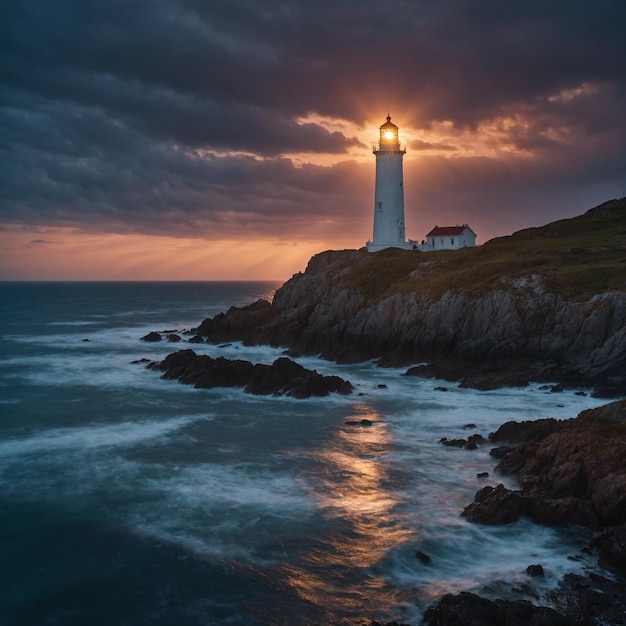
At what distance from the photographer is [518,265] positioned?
62.9m

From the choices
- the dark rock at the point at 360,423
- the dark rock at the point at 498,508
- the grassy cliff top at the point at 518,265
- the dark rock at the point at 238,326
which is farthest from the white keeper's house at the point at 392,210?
the dark rock at the point at 498,508

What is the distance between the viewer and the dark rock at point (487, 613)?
15.8 metres

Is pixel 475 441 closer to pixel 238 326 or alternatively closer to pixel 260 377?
pixel 260 377

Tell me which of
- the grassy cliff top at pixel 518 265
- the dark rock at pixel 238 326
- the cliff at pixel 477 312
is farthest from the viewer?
the dark rock at pixel 238 326

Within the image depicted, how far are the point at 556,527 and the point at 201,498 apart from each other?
1420 cm

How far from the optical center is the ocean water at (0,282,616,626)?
1877 centimetres

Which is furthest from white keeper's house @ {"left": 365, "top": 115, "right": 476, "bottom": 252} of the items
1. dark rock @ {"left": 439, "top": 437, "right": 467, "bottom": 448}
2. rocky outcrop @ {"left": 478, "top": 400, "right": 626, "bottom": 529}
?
rocky outcrop @ {"left": 478, "top": 400, "right": 626, "bottom": 529}

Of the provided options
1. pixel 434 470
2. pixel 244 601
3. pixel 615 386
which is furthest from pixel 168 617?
pixel 615 386

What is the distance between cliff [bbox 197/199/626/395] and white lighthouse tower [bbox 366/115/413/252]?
5.61 meters

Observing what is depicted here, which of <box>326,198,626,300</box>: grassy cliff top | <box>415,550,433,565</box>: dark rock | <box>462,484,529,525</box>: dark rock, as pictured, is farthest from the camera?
<box>326,198,626,300</box>: grassy cliff top

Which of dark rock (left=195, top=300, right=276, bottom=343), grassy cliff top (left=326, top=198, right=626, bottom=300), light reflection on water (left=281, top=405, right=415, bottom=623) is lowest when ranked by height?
light reflection on water (left=281, top=405, right=415, bottom=623)

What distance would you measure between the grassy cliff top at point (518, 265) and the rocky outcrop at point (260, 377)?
18.6 meters

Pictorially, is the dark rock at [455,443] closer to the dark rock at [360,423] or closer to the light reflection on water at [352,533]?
the light reflection on water at [352,533]

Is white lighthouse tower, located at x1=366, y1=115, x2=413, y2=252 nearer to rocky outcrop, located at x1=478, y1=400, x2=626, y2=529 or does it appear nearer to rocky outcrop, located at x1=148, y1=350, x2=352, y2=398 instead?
rocky outcrop, located at x1=148, y1=350, x2=352, y2=398
